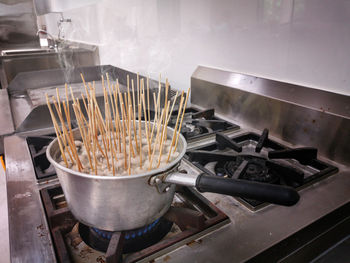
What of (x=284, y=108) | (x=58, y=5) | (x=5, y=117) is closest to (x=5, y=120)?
(x=5, y=117)

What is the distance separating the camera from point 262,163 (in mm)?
958

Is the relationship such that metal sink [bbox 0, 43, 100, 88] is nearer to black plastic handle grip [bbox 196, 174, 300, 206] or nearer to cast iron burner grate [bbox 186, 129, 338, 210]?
cast iron burner grate [bbox 186, 129, 338, 210]

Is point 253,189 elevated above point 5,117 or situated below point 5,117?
above

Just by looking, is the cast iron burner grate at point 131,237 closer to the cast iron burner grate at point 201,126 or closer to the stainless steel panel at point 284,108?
the cast iron burner grate at point 201,126

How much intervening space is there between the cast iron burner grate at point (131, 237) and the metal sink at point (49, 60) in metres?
2.83

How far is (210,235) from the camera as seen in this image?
2.22 ft

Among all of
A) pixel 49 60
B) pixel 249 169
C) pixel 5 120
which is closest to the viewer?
pixel 249 169

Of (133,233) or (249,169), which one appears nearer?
(133,233)

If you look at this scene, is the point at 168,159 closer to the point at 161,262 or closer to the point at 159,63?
the point at 161,262

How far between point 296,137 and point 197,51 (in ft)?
2.73

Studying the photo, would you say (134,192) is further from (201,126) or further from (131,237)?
(201,126)

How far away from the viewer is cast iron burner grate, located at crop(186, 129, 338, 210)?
2.85 feet

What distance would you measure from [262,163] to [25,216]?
78 centimetres

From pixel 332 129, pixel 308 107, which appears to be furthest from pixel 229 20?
pixel 332 129
